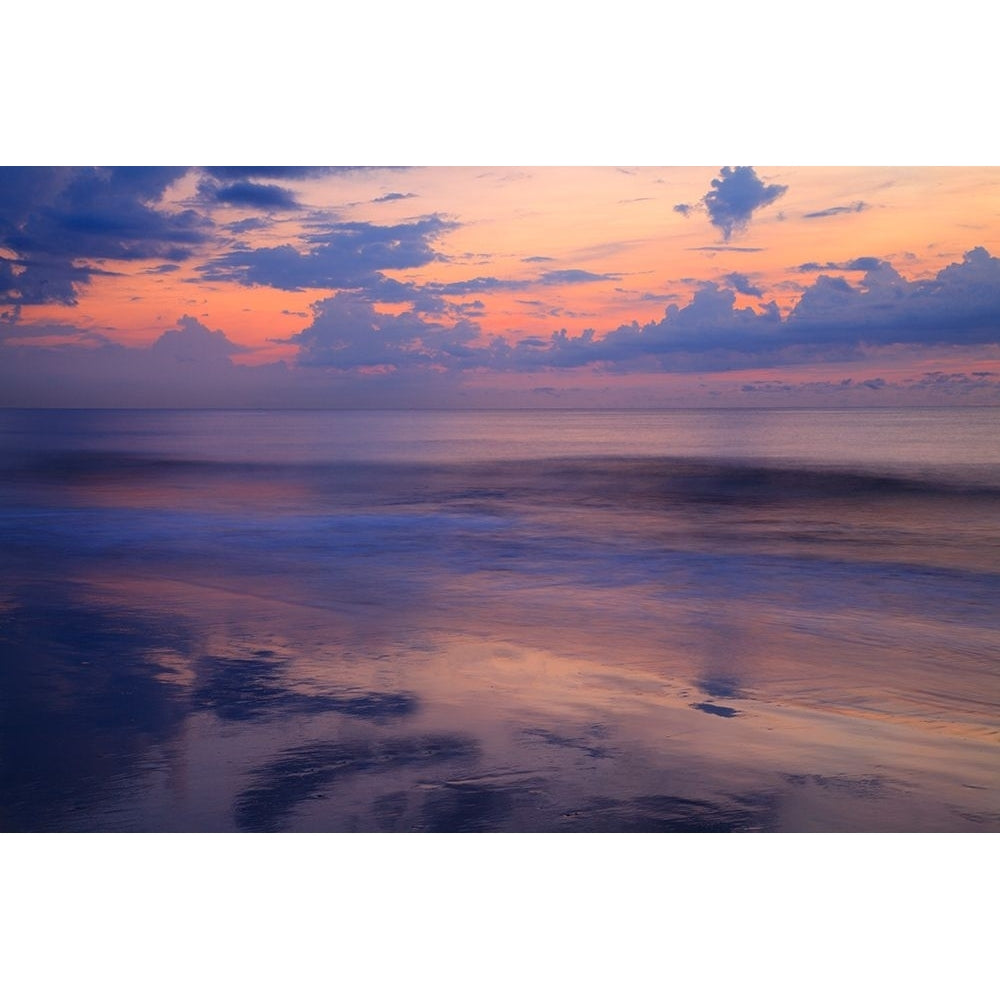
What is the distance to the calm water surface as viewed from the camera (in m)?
3.18

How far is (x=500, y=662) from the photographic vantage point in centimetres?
440

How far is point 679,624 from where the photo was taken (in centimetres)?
502

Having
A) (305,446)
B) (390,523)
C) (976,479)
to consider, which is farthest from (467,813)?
(305,446)

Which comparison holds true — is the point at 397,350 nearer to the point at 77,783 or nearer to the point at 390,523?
the point at 390,523

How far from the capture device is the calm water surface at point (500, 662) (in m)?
3.18

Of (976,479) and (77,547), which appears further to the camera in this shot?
(976,479)

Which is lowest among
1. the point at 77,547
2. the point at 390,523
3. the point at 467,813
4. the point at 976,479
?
the point at 467,813

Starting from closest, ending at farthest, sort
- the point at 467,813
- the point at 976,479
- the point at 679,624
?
1. the point at 467,813
2. the point at 679,624
3. the point at 976,479

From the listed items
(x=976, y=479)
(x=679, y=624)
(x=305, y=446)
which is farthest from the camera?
(x=305, y=446)
